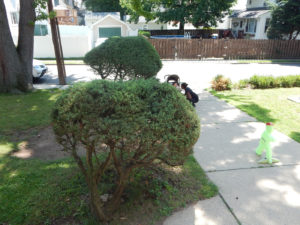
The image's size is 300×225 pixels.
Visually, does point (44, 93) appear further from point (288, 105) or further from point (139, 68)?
point (288, 105)

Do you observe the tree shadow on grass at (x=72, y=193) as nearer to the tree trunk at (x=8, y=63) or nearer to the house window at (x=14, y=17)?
the tree trunk at (x=8, y=63)

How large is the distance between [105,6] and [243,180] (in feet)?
137

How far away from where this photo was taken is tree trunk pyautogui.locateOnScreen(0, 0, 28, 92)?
8.48m

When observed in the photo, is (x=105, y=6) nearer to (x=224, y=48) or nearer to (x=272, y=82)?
(x=224, y=48)

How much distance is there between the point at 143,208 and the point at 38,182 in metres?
1.80

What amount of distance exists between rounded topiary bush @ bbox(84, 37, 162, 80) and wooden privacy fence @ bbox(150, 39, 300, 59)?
1412 centimetres

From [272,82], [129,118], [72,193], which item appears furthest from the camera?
[272,82]

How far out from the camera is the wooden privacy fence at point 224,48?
2039 centimetres

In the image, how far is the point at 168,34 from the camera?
3014 centimetres

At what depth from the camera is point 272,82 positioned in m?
10.5

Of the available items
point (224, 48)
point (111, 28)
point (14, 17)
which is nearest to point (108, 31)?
point (111, 28)

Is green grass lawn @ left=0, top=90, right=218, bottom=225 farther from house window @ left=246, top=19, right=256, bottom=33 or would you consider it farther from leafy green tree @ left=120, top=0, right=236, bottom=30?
house window @ left=246, top=19, right=256, bottom=33

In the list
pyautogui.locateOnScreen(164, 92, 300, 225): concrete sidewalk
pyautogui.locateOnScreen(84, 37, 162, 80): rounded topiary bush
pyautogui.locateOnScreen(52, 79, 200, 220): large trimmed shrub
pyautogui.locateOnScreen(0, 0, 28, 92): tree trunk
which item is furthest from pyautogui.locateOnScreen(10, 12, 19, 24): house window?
pyautogui.locateOnScreen(52, 79, 200, 220): large trimmed shrub

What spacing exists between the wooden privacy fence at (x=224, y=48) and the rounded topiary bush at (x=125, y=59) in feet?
46.3
